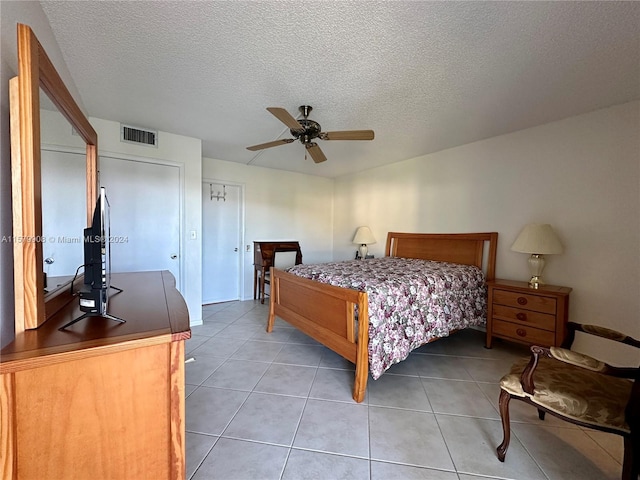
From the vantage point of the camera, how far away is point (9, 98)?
0.92 m

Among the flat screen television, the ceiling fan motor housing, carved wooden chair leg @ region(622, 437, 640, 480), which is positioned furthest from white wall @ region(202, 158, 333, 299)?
carved wooden chair leg @ region(622, 437, 640, 480)

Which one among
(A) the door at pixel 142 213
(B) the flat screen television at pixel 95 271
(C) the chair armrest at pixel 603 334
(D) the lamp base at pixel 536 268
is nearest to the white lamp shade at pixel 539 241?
(D) the lamp base at pixel 536 268

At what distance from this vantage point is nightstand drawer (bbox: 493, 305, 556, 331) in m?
2.46

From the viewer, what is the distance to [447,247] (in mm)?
3691

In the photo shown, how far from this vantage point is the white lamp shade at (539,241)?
2.57 m

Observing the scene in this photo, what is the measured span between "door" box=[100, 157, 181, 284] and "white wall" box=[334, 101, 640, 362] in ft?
12.0

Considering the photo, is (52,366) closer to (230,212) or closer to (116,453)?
(116,453)

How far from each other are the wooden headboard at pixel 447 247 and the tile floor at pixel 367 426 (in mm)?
1192

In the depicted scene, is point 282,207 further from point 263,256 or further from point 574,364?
point 574,364

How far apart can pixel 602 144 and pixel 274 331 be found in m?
4.00

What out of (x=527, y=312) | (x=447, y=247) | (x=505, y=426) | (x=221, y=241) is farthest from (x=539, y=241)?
(x=221, y=241)

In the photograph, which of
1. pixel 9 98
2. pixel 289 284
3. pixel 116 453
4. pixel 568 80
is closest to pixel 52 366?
pixel 116 453

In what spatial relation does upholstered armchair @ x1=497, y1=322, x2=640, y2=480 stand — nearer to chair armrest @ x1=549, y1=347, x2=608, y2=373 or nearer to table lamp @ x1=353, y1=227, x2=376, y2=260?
chair armrest @ x1=549, y1=347, x2=608, y2=373

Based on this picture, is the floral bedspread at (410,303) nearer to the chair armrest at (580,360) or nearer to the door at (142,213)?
the chair armrest at (580,360)
